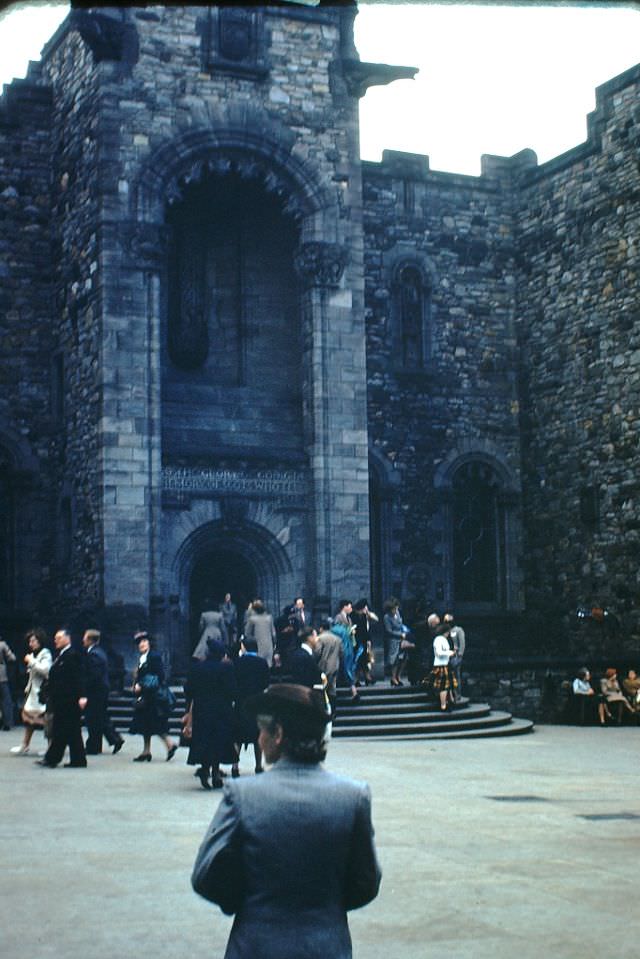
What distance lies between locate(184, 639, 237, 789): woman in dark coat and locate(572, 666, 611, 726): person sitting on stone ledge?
11896mm

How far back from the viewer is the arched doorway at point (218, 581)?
26234mm

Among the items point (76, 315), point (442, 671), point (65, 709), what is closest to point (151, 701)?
point (65, 709)

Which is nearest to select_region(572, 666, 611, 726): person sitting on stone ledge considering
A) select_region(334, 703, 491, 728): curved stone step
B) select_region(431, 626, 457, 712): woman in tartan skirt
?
select_region(334, 703, 491, 728): curved stone step

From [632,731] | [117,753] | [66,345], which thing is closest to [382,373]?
[66,345]

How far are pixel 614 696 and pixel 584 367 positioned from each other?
7.40 meters

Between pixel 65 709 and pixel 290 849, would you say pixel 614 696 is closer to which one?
pixel 65 709

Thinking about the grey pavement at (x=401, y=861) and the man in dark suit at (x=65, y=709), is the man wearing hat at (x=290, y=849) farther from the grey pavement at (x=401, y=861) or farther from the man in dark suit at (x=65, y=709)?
the man in dark suit at (x=65, y=709)

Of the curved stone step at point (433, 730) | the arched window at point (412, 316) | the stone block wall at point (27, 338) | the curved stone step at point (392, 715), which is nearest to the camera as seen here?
the curved stone step at point (433, 730)

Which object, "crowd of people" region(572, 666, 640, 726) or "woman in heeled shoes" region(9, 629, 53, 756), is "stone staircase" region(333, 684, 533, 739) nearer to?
"crowd of people" region(572, 666, 640, 726)

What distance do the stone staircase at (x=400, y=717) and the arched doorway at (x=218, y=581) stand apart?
3.11 m

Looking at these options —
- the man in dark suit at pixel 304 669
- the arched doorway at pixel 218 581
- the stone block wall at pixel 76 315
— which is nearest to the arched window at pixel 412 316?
the arched doorway at pixel 218 581

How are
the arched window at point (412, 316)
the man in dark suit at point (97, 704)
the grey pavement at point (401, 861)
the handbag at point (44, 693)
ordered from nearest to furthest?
the grey pavement at point (401, 861) < the handbag at point (44, 693) < the man in dark suit at point (97, 704) < the arched window at point (412, 316)

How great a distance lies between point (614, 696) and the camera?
24922mm

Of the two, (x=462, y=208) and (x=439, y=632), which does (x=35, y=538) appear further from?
(x=462, y=208)
